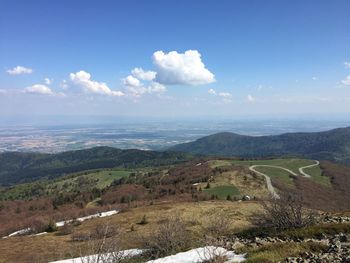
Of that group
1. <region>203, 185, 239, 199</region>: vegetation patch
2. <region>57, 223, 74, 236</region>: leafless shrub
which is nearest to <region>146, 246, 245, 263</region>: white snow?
<region>57, 223, 74, 236</region>: leafless shrub

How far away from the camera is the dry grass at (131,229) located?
3077 cm

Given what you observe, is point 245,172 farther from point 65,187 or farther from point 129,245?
point 65,187

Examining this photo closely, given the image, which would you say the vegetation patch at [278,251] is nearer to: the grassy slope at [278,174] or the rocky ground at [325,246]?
the rocky ground at [325,246]

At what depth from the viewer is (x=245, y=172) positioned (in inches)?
3839

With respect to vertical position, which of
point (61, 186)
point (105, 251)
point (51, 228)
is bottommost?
point (61, 186)

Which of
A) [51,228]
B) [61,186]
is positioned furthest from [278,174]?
[61,186]

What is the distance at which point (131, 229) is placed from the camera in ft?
126

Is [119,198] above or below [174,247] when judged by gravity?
below

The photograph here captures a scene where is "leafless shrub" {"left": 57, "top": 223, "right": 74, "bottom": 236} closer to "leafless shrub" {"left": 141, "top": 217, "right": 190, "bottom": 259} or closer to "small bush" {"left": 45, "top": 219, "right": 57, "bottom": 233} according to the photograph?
"small bush" {"left": 45, "top": 219, "right": 57, "bottom": 233}

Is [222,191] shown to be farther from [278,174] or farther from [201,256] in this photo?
[201,256]

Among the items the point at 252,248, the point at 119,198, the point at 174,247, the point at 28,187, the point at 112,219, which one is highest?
the point at 252,248

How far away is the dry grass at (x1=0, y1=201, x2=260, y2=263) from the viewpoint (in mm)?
30766

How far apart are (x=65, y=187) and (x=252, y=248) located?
5552 inches

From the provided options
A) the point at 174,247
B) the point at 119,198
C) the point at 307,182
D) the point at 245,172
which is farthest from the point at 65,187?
the point at 174,247
